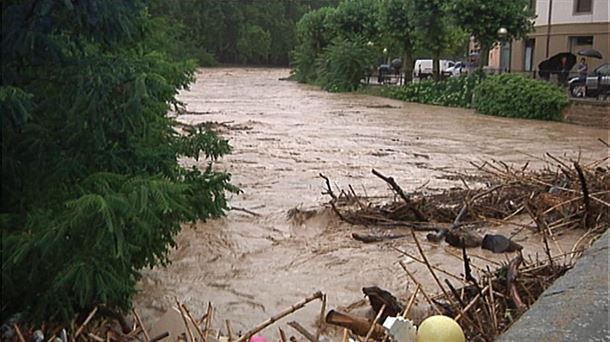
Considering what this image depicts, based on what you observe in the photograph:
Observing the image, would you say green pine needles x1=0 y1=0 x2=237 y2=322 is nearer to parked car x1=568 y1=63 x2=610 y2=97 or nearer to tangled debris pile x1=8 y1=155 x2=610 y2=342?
tangled debris pile x1=8 y1=155 x2=610 y2=342

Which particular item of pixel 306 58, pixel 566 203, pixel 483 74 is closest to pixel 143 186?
pixel 566 203

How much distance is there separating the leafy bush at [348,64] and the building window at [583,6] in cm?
886

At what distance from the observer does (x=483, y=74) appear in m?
25.4

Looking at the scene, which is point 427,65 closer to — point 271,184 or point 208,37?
point 208,37

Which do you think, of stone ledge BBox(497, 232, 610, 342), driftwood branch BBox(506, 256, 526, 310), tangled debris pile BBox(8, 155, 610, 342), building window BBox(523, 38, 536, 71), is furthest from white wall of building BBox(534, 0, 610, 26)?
stone ledge BBox(497, 232, 610, 342)

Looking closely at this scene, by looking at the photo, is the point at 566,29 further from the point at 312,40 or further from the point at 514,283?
the point at 514,283

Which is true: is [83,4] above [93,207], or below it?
above

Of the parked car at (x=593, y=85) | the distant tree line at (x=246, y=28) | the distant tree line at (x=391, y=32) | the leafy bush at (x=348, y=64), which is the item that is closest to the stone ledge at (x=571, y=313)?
the parked car at (x=593, y=85)

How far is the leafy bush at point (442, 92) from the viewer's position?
82.6ft

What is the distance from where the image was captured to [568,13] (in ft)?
99.5

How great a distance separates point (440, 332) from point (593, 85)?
19.7 m

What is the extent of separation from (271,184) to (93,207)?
266 inches

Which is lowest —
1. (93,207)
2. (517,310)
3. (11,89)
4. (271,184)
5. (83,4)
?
(271,184)

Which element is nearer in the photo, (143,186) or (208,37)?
(143,186)
